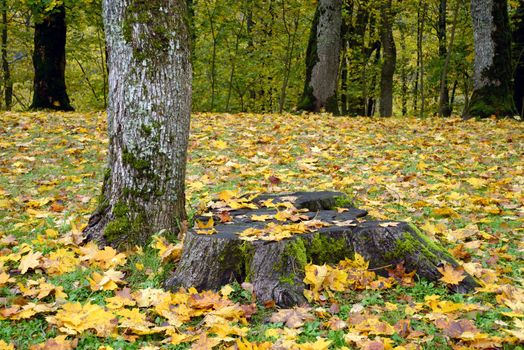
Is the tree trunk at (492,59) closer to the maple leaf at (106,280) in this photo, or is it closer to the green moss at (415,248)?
the green moss at (415,248)

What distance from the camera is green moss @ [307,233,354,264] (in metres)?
3.40

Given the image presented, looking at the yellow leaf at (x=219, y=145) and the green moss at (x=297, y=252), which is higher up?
the yellow leaf at (x=219, y=145)

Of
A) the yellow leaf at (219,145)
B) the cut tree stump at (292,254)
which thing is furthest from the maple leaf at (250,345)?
the yellow leaf at (219,145)

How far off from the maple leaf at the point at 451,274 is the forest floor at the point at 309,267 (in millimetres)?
95

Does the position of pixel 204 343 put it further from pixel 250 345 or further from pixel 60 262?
pixel 60 262

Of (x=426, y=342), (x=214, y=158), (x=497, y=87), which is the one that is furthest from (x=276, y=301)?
(x=497, y=87)

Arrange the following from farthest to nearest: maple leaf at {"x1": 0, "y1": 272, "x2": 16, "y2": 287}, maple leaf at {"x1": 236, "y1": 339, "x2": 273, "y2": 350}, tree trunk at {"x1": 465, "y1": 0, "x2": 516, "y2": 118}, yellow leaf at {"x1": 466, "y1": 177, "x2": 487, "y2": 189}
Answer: tree trunk at {"x1": 465, "y1": 0, "x2": 516, "y2": 118} → yellow leaf at {"x1": 466, "y1": 177, "x2": 487, "y2": 189} → maple leaf at {"x1": 0, "y1": 272, "x2": 16, "y2": 287} → maple leaf at {"x1": 236, "y1": 339, "x2": 273, "y2": 350}

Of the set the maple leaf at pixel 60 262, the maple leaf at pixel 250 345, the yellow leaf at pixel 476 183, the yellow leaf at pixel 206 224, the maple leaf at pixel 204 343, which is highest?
the yellow leaf at pixel 476 183

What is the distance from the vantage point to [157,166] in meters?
3.87

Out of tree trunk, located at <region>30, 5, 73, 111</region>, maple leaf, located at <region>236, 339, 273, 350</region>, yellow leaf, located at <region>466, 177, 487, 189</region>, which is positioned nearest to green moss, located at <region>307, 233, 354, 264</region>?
maple leaf, located at <region>236, 339, 273, 350</region>

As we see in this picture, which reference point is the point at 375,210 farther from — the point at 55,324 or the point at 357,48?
the point at 357,48

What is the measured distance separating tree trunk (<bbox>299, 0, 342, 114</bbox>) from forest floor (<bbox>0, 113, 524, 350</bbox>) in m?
3.86

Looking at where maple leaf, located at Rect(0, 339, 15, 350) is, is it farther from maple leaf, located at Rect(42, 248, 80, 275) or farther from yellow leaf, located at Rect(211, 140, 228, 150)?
yellow leaf, located at Rect(211, 140, 228, 150)

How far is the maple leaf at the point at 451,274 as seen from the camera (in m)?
3.26
